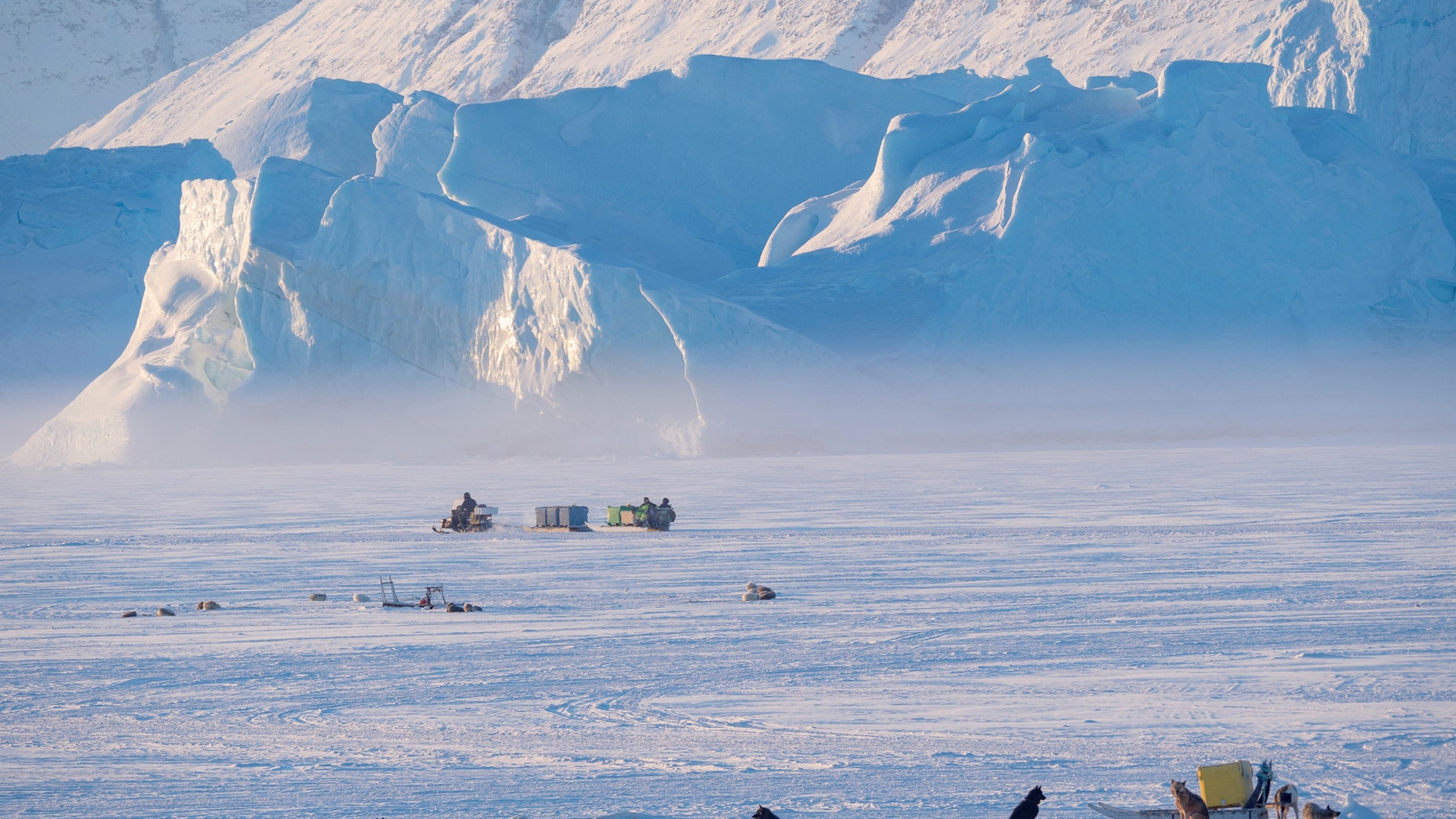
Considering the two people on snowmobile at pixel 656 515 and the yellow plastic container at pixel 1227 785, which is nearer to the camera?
the yellow plastic container at pixel 1227 785

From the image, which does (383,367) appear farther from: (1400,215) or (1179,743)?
(1179,743)

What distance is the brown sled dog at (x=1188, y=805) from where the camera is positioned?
5949 mm

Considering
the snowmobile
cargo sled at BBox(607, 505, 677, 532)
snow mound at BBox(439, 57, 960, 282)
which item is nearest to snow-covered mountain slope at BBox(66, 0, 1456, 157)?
snow mound at BBox(439, 57, 960, 282)

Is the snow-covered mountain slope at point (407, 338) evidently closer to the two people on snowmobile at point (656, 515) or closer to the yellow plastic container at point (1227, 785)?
the two people on snowmobile at point (656, 515)

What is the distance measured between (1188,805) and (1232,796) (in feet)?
0.93

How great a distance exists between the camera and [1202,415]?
3716 centimetres

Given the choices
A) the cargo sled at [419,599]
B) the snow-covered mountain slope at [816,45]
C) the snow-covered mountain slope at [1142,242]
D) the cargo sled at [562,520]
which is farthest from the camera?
the snow-covered mountain slope at [816,45]

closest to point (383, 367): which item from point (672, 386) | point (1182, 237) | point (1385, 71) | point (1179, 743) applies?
point (672, 386)

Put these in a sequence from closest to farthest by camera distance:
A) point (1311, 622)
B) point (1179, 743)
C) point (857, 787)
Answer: point (857, 787) < point (1179, 743) < point (1311, 622)

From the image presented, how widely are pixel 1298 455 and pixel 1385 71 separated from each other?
13.0m

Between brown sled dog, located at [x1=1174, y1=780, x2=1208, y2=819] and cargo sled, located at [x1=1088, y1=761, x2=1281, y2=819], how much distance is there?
66 millimetres

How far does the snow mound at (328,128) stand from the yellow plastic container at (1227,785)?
4583cm

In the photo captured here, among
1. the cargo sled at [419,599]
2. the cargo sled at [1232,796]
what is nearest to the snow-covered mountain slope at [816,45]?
the cargo sled at [419,599]

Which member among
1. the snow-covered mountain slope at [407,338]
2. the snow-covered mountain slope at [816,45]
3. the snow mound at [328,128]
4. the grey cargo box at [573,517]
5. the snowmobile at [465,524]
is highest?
the snow-covered mountain slope at [816,45]
